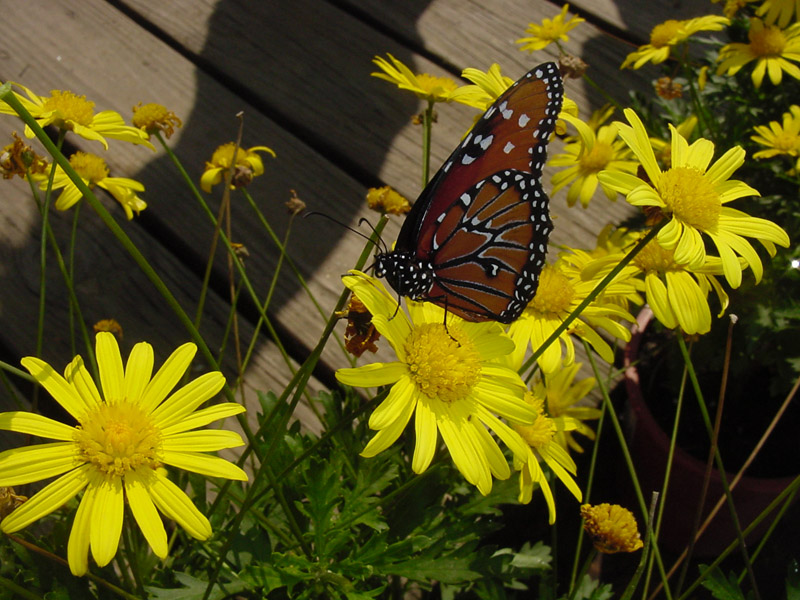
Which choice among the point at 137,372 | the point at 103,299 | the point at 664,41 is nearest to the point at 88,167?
the point at 103,299

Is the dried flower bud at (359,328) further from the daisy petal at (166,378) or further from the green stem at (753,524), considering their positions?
the green stem at (753,524)

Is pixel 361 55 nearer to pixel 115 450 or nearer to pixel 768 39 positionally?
pixel 768 39

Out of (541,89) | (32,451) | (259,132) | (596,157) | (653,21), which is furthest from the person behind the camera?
(653,21)

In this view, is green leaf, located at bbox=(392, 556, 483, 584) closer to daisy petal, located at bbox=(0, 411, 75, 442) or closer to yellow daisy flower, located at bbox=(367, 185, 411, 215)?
daisy petal, located at bbox=(0, 411, 75, 442)

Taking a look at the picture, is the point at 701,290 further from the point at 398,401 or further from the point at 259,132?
the point at 259,132

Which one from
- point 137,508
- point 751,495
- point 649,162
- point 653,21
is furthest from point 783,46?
point 137,508

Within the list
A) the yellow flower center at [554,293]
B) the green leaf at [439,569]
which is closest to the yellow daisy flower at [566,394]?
the yellow flower center at [554,293]
